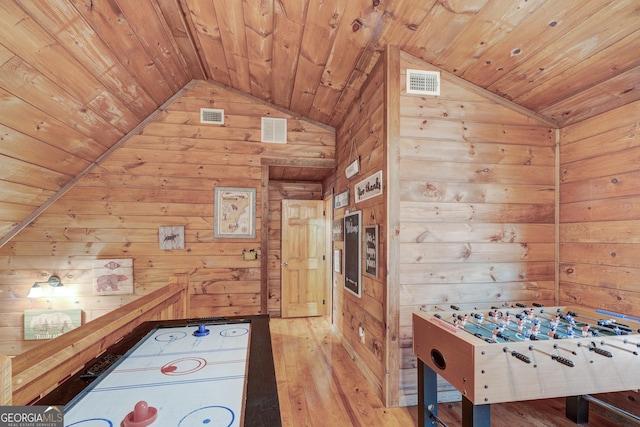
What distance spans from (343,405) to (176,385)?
5.63 feet

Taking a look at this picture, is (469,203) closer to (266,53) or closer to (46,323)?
(266,53)

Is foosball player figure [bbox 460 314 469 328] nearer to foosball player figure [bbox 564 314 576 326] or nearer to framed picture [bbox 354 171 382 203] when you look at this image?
foosball player figure [bbox 564 314 576 326]

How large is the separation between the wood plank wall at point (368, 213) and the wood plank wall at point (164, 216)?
0.84 m

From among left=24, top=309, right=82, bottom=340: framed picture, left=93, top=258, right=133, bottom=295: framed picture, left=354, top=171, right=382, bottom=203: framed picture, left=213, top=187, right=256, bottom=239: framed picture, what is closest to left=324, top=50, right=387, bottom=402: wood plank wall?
left=354, top=171, right=382, bottom=203: framed picture

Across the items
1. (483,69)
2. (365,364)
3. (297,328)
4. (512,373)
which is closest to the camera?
(512,373)

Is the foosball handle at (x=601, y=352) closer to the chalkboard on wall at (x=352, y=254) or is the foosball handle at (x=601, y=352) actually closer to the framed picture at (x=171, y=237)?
the chalkboard on wall at (x=352, y=254)

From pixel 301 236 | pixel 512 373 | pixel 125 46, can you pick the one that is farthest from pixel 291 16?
pixel 301 236

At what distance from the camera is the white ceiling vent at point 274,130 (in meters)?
3.83

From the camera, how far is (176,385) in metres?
1.03

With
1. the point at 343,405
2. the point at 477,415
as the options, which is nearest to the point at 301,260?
the point at 343,405

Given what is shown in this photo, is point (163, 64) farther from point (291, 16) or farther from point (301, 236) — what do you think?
point (301, 236)

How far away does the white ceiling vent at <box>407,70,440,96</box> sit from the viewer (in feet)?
7.68

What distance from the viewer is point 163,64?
118 inches

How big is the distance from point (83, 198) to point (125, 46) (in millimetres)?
1924
